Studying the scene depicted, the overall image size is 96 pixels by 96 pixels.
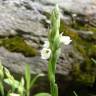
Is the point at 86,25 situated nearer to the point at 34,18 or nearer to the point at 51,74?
the point at 34,18

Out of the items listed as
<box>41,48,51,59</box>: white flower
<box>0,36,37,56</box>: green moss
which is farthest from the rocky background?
<box>41,48,51,59</box>: white flower

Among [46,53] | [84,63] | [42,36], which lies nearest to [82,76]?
[84,63]

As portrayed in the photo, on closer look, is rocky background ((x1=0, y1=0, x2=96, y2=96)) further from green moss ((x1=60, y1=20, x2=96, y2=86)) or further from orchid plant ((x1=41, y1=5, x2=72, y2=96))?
orchid plant ((x1=41, y1=5, x2=72, y2=96))

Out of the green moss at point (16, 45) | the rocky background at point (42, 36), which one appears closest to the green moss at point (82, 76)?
the rocky background at point (42, 36)

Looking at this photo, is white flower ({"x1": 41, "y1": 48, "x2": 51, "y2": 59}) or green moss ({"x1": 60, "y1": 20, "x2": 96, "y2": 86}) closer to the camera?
white flower ({"x1": 41, "y1": 48, "x2": 51, "y2": 59})

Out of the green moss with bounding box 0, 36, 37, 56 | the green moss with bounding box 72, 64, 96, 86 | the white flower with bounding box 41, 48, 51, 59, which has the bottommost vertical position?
the green moss with bounding box 72, 64, 96, 86

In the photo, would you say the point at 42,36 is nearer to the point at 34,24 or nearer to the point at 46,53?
the point at 34,24

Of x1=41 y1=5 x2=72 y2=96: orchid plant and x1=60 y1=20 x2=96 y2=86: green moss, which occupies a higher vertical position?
x1=41 y1=5 x2=72 y2=96: orchid plant

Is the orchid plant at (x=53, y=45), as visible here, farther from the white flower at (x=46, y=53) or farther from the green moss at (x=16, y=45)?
the green moss at (x=16, y=45)

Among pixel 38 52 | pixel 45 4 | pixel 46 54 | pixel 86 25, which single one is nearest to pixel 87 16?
pixel 86 25
